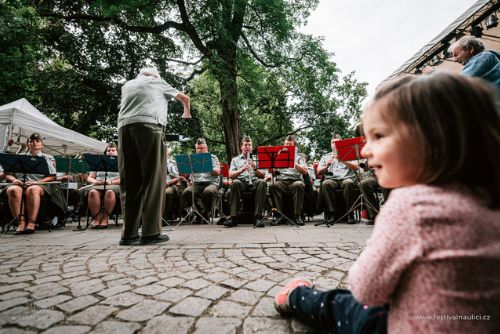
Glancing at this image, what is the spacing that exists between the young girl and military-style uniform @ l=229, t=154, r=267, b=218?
5.44 metres

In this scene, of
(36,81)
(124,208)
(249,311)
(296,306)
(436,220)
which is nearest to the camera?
(436,220)

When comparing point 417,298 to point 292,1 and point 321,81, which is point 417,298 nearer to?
point 321,81

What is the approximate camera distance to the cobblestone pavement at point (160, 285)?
4.69 ft

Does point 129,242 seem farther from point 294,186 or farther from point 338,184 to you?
point 338,184

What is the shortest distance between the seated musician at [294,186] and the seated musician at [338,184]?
598mm

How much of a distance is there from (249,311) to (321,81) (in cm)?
1270

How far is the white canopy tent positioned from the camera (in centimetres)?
856

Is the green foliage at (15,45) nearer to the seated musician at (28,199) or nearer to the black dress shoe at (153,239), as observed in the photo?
the seated musician at (28,199)

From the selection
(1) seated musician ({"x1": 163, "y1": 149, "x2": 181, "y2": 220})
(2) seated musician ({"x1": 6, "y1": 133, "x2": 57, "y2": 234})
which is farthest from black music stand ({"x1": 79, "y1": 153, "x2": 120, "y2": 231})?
(1) seated musician ({"x1": 163, "y1": 149, "x2": 181, "y2": 220})

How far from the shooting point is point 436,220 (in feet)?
2.18

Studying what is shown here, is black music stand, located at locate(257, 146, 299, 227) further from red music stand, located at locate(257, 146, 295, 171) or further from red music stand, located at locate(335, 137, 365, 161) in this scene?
red music stand, located at locate(335, 137, 365, 161)

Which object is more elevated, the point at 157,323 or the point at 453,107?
the point at 453,107

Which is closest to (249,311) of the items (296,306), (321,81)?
(296,306)

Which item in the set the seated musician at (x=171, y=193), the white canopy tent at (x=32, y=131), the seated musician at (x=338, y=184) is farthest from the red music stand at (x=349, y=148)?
the white canopy tent at (x=32, y=131)
